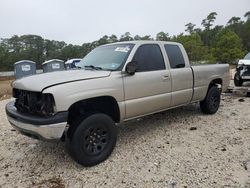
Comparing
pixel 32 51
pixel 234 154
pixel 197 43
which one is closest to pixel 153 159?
pixel 234 154

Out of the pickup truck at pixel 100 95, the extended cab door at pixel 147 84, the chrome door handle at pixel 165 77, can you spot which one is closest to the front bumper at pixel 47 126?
the pickup truck at pixel 100 95

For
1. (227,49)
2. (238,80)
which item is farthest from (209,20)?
(238,80)

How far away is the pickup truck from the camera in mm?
3570

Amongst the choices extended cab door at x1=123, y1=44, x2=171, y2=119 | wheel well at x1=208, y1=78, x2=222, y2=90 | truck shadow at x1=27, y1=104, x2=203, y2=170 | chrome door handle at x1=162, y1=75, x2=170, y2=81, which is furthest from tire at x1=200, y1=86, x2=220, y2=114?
chrome door handle at x1=162, y1=75, x2=170, y2=81

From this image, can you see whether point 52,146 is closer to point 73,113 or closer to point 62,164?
point 62,164

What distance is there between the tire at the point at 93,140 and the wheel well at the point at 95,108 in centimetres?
21

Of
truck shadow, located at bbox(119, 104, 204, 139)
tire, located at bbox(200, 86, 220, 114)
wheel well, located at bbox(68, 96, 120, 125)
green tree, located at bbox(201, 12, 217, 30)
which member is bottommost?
truck shadow, located at bbox(119, 104, 204, 139)

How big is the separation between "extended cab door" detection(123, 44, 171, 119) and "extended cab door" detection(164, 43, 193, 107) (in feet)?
0.69

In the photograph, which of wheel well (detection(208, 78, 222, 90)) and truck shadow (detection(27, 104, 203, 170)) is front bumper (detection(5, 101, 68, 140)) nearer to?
truck shadow (detection(27, 104, 203, 170))

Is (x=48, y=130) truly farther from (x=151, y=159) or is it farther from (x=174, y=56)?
(x=174, y=56)

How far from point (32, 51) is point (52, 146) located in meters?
67.5

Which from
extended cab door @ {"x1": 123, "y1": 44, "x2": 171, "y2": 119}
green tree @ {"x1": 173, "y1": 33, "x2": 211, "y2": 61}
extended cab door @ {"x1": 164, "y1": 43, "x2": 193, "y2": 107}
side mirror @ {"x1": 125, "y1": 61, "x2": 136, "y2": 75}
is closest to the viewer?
side mirror @ {"x1": 125, "y1": 61, "x2": 136, "y2": 75}

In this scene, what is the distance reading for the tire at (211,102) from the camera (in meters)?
6.47

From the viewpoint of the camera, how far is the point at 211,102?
21.5 feet
